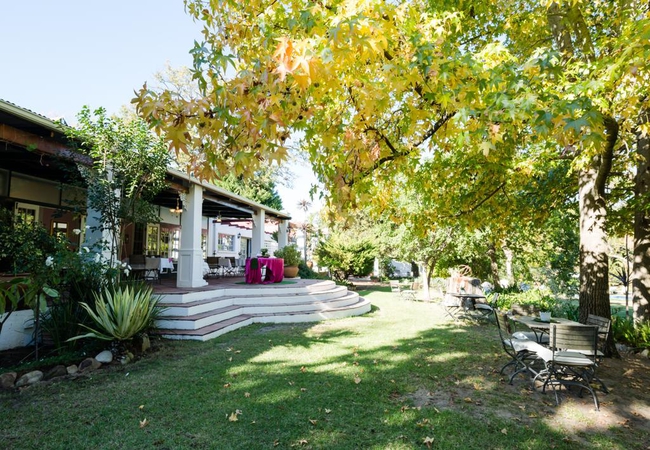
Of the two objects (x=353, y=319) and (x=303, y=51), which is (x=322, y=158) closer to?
(x=303, y=51)

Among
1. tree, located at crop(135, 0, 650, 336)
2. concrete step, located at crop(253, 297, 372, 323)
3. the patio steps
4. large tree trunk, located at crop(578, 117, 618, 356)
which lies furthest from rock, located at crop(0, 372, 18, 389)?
large tree trunk, located at crop(578, 117, 618, 356)

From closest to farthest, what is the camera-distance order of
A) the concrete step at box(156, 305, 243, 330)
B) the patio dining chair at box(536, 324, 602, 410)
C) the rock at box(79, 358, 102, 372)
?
the patio dining chair at box(536, 324, 602, 410) → the rock at box(79, 358, 102, 372) → the concrete step at box(156, 305, 243, 330)

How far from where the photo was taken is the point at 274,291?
11.4 meters

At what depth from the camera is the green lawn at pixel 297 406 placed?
3.64 metres

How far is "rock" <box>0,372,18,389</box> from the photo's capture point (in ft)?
16.3

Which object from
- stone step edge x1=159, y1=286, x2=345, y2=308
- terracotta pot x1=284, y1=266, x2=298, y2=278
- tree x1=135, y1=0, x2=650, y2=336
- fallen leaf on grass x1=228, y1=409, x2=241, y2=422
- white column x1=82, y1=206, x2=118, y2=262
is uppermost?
tree x1=135, y1=0, x2=650, y2=336

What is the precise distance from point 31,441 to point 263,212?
14.2m

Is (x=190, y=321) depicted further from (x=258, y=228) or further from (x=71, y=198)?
(x=258, y=228)

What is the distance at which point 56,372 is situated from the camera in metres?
5.39

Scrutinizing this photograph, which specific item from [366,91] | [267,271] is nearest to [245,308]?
[267,271]

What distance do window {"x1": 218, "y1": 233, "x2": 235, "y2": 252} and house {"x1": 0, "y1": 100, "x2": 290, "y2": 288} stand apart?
296 inches

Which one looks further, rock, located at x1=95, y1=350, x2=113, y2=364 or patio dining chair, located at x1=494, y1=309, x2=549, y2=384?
rock, located at x1=95, y1=350, x2=113, y2=364

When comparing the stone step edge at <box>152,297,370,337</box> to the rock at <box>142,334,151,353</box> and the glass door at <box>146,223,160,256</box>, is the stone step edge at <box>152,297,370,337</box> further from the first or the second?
the glass door at <box>146,223,160,256</box>

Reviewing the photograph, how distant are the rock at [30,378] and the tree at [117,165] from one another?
2.78m
